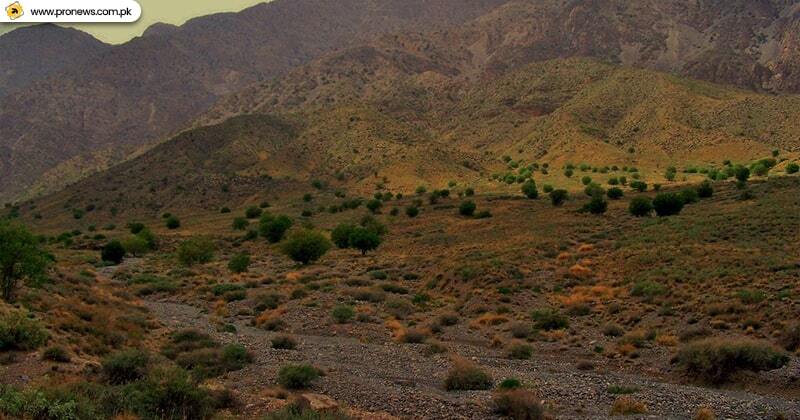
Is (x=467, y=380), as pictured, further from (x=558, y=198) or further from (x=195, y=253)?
(x=558, y=198)

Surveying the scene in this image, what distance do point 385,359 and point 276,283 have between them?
82.4 ft

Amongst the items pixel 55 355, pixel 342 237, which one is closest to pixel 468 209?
pixel 342 237

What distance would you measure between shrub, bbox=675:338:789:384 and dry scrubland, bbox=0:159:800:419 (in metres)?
0.07

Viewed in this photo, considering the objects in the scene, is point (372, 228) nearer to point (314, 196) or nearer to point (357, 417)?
point (314, 196)

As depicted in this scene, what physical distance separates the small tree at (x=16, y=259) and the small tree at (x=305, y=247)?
99.0ft

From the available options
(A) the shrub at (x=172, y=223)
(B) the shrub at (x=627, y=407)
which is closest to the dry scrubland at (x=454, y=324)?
(B) the shrub at (x=627, y=407)

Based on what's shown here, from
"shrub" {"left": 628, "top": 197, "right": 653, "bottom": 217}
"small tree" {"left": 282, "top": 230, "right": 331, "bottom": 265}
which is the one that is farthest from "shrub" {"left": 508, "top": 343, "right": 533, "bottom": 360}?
"shrub" {"left": 628, "top": 197, "right": 653, "bottom": 217}

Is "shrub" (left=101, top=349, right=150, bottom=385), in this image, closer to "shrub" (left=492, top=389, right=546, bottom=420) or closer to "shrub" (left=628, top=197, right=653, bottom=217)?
"shrub" (left=492, top=389, right=546, bottom=420)

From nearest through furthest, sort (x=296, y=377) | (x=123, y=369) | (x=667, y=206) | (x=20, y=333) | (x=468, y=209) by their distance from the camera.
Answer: (x=123, y=369) < (x=296, y=377) < (x=20, y=333) < (x=667, y=206) < (x=468, y=209)

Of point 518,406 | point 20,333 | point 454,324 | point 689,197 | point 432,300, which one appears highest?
point 20,333

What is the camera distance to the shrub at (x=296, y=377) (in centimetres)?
1902

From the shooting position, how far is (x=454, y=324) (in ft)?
111

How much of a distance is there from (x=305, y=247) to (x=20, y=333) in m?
38.0

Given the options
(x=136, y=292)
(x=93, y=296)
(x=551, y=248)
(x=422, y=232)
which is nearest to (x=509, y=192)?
(x=422, y=232)
